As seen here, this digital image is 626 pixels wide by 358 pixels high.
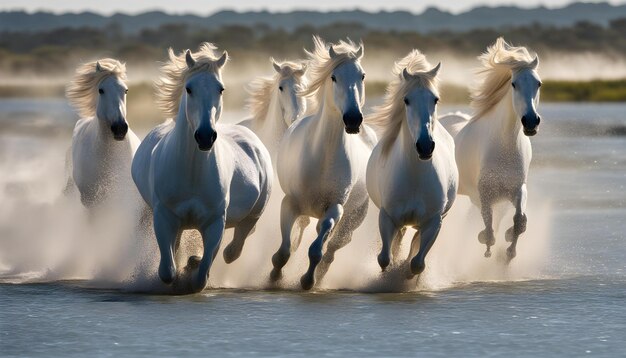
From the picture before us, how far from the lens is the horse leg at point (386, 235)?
9.86 metres

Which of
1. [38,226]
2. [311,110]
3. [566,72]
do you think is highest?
[566,72]

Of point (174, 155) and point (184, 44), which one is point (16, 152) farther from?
point (184, 44)

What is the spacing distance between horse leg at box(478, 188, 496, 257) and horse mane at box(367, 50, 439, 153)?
4.45 ft

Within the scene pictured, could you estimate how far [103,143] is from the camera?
11336 millimetres

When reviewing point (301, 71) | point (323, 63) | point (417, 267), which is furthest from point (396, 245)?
point (301, 71)

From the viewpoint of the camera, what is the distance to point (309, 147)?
406 inches

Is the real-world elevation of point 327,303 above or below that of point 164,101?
below

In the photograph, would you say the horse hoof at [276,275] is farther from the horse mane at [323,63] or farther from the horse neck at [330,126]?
the horse mane at [323,63]

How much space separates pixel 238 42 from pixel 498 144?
6766cm

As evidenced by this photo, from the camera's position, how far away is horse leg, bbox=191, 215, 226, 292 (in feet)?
31.0

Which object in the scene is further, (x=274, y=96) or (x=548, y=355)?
(x=274, y=96)

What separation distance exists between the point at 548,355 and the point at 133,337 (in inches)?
87.4

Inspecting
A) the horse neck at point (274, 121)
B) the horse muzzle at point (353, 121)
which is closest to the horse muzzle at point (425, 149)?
the horse muzzle at point (353, 121)

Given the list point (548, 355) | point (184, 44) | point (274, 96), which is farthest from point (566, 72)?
point (548, 355)
